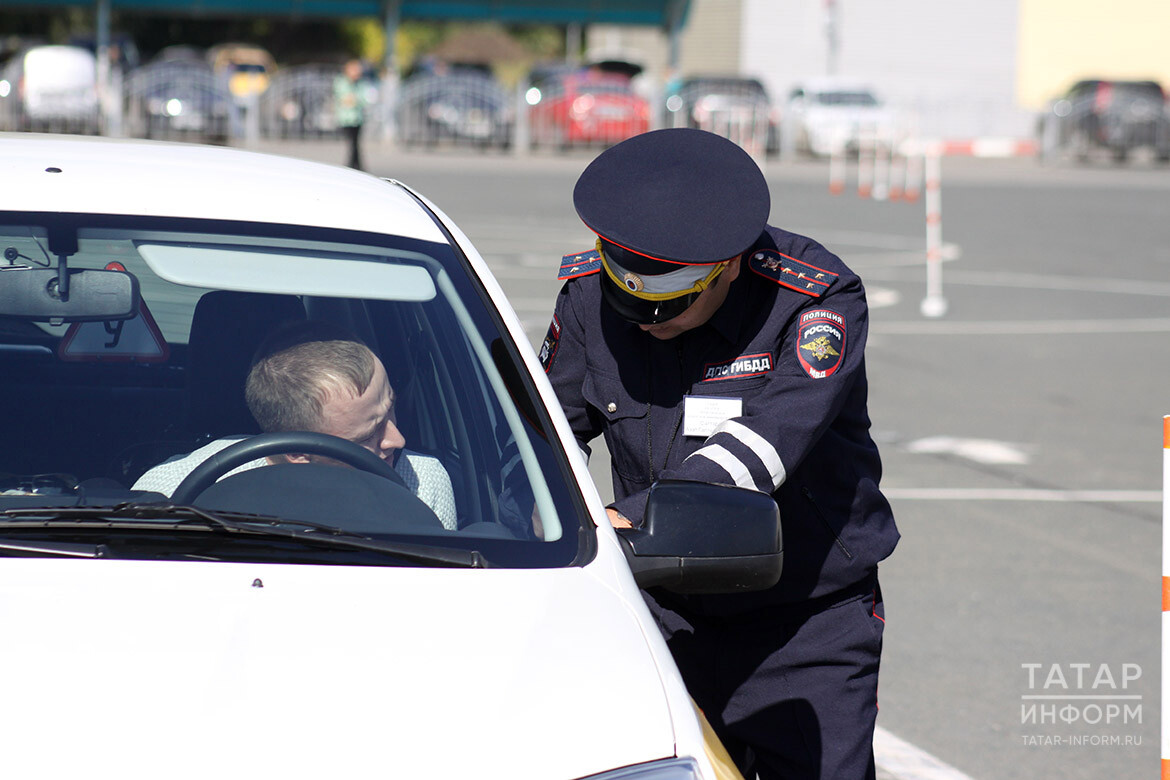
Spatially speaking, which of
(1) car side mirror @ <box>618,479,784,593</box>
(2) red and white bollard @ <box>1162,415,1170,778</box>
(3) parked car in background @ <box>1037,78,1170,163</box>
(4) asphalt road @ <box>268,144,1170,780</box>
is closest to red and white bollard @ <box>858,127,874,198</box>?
(3) parked car in background @ <box>1037,78,1170,163</box>

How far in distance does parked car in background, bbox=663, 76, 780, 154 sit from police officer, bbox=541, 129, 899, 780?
29760 mm

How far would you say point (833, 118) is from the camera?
33875 mm

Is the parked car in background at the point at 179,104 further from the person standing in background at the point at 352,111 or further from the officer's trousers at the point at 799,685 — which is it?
the officer's trousers at the point at 799,685

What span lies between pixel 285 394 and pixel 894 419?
6854mm

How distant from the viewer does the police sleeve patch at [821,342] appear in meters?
2.63

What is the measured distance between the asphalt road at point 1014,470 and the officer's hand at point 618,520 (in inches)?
79.7

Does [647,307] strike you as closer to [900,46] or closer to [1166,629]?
[1166,629]

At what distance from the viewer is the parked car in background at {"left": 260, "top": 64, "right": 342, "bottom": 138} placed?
105 ft

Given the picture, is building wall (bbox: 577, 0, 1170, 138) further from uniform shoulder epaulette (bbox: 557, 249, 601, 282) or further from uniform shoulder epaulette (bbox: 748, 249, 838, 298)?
uniform shoulder epaulette (bbox: 748, 249, 838, 298)

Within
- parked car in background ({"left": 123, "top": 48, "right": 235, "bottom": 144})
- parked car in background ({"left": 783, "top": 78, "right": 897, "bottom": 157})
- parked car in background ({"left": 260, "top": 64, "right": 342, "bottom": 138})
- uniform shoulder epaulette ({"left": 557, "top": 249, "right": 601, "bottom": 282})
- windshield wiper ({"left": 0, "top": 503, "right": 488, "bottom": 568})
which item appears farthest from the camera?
parked car in background ({"left": 783, "top": 78, "right": 897, "bottom": 157})

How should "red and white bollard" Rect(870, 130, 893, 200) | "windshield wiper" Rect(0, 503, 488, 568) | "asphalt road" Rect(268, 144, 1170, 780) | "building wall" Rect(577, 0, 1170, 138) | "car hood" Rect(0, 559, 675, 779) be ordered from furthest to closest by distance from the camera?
"building wall" Rect(577, 0, 1170, 138) → "red and white bollard" Rect(870, 130, 893, 200) → "asphalt road" Rect(268, 144, 1170, 780) → "windshield wiper" Rect(0, 503, 488, 568) → "car hood" Rect(0, 559, 675, 779)

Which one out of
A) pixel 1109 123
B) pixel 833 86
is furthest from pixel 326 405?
pixel 833 86

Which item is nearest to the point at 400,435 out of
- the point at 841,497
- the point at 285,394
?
the point at 285,394

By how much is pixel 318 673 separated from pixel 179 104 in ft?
97.8
